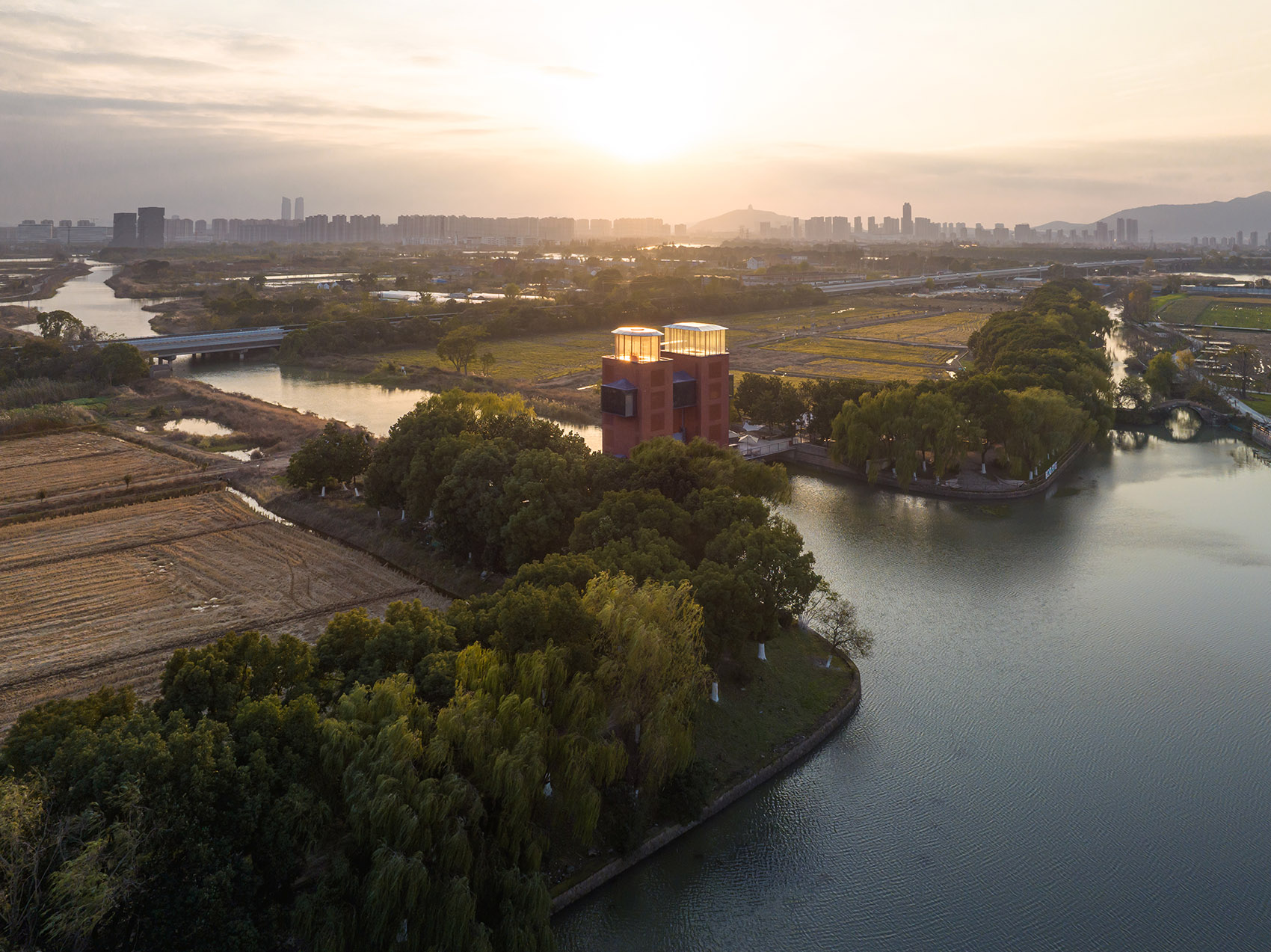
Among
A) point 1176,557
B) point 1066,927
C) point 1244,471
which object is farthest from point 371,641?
point 1244,471

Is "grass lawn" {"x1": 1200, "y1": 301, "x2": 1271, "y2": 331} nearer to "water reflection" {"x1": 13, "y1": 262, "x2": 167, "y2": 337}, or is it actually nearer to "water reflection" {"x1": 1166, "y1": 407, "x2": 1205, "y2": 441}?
"water reflection" {"x1": 1166, "y1": 407, "x2": 1205, "y2": 441}

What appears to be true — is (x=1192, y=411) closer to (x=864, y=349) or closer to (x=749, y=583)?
(x=864, y=349)

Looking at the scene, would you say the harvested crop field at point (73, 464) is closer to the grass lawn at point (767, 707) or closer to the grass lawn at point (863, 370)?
the grass lawn at point (767, 707)

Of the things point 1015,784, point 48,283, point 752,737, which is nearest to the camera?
point 1015,784

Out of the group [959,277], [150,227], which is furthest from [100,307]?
[150,227]

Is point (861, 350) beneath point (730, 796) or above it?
above

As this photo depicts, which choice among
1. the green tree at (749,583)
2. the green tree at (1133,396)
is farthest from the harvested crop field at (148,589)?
the green tree at (1133,396)
